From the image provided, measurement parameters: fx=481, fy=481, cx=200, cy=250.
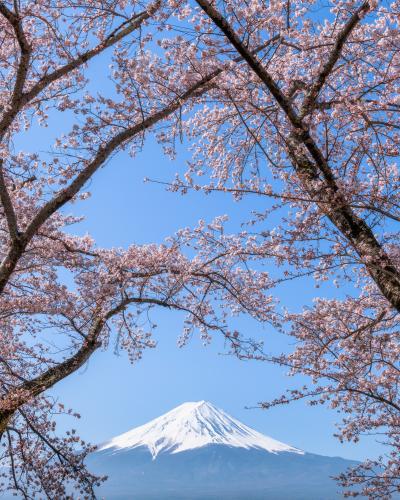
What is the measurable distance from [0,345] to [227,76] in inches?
218

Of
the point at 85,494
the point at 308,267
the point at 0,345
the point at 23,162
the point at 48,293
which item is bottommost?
the point at 85,494

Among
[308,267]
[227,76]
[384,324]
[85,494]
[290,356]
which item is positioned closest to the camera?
[308,267]

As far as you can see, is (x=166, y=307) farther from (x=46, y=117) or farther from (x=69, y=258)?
(x=46, y=117)

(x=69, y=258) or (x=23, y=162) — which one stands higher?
(x=23, y=162)

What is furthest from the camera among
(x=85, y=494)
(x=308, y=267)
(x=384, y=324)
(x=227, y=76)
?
(x=384, y=324)

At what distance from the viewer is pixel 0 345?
7.81 m

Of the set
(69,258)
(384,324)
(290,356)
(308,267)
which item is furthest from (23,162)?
(384,324)

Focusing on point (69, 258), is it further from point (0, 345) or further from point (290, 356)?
point (290, 356)

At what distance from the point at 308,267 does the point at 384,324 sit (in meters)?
3.14

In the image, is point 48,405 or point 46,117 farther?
point 48,405

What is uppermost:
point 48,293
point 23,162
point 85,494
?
point 23,162

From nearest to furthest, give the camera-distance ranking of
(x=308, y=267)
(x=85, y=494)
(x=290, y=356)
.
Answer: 1. (x=308, y=267)
2. (x=85, y=494)
3. (x=290, y=356)

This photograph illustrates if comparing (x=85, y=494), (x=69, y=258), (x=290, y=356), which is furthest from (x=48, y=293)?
(x=290, y=356)

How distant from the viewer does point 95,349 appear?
729 centimetres
